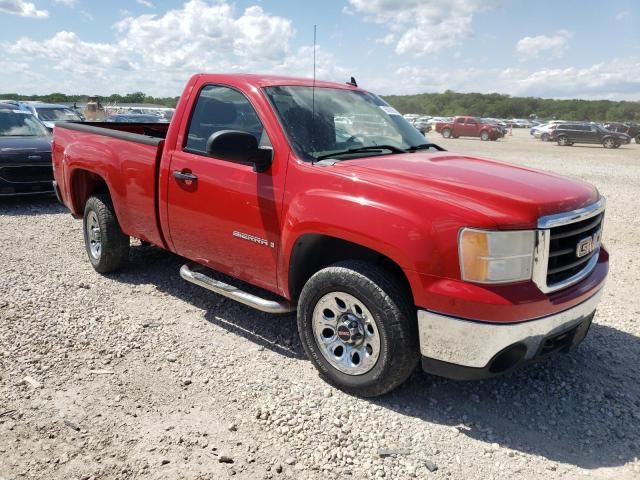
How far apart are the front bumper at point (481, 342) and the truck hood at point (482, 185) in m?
0.54

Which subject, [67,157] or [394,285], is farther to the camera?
[67,157]

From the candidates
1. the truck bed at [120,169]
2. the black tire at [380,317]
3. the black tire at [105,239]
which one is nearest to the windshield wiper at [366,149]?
the black tire at [380,317]

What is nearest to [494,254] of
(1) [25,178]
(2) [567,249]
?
(2) [567,249]

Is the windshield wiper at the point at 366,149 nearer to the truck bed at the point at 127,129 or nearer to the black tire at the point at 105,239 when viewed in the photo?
the truck bed at the point at 127,129

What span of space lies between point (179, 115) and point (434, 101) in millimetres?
131060

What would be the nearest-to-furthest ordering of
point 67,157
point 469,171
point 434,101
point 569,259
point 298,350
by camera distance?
point 569,259
point 469,171
point 298,350
point 67,157
point 434,101

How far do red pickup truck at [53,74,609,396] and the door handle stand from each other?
3 centimetres

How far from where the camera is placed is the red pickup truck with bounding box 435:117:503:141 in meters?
39.4

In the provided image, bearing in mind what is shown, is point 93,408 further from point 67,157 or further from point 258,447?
point 67,157

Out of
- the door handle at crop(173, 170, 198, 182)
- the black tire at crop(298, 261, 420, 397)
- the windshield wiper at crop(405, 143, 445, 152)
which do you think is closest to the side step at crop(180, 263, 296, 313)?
the black tire at crop(298, 261, 420, 397)

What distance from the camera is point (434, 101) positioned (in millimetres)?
128375

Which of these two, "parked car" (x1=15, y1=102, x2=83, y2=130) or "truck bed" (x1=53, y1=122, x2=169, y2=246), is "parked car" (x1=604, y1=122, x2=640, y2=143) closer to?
"parked car" (x1=15, y1=102, x2=83, y2=130)

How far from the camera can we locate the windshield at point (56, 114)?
15.0 metres

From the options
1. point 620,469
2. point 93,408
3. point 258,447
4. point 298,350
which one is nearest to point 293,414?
point 258,447
